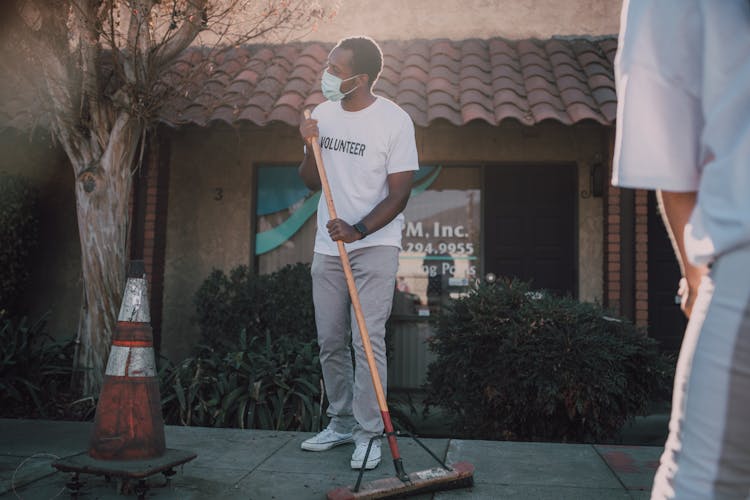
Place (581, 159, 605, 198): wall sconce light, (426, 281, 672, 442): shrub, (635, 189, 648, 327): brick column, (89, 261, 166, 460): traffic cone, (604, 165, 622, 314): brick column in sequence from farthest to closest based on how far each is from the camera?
(581, 159, 605, 198): wall sconce light, (604, 165, 622, 314): brick column, (635, 189, 648, 327): brick column, (426, 281, 672, 442): shrub, (89, 261, 166, 460): traffic cone

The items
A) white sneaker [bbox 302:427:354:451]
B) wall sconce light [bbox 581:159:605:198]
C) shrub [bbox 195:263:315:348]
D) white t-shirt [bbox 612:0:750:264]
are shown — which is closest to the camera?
white t-shirt [bbox 612:0:750:264]

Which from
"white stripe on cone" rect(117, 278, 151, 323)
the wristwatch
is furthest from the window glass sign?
"white stripe on cone" rect(117, 278, 151, 323)

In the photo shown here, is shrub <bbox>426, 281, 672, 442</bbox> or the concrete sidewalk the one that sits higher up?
shrub <bbox>426, 281, 672, 442</bbox>

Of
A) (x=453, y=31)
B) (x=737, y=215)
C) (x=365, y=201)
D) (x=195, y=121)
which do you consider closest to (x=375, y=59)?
(x=365, y=201)

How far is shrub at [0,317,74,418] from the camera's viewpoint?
5.78m

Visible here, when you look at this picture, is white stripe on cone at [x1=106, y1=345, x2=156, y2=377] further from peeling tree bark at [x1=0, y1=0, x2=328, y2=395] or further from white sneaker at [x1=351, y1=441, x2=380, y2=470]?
peeling tree bark at [x1=0, y1=0, x2=328, y2=395]

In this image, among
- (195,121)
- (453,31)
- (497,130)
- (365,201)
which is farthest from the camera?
(453,31)

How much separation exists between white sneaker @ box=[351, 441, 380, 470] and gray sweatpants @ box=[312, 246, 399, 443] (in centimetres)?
5

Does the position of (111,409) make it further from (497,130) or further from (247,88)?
(497,130)

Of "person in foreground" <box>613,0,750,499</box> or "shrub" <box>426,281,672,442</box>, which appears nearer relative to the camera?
"person in foreground" <box>613,0,750,499</box>

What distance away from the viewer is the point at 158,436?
3.27 m

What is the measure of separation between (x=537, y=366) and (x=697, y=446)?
12.0 ft

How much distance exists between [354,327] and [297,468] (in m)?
0.77

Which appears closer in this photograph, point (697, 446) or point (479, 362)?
point (697, 446)
